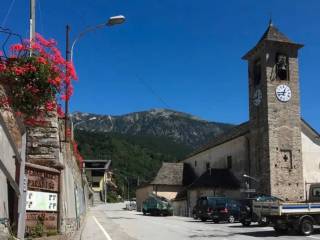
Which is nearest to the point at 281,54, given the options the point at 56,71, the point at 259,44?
the point at 259,44

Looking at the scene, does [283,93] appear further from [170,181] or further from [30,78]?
[30,78]

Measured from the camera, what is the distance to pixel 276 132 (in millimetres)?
47219

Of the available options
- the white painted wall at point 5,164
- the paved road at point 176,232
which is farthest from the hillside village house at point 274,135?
the white painted wall at point 5,164

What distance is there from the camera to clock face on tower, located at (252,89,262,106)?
1962 inches

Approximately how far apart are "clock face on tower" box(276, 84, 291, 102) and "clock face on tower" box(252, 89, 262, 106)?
6.18ft

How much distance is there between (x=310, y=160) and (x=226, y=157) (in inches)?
475

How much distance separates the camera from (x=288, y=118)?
48094 millimetres

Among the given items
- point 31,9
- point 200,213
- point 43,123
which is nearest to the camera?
point 43,123

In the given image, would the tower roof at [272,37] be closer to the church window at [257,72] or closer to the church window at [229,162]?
the church window at [257,72]

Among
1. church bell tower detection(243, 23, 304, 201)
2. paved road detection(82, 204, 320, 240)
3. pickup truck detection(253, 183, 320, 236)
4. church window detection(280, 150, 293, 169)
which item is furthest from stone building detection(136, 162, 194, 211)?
pickup truck detection(253, 183, 320, 236)

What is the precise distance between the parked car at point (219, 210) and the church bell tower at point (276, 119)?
857 centimetres

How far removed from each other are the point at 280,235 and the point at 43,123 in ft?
43.9

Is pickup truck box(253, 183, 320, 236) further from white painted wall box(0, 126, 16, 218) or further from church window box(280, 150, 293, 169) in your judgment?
church window box(280, 150, 293, 169)

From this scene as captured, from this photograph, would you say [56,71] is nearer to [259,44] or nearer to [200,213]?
[200,213]
